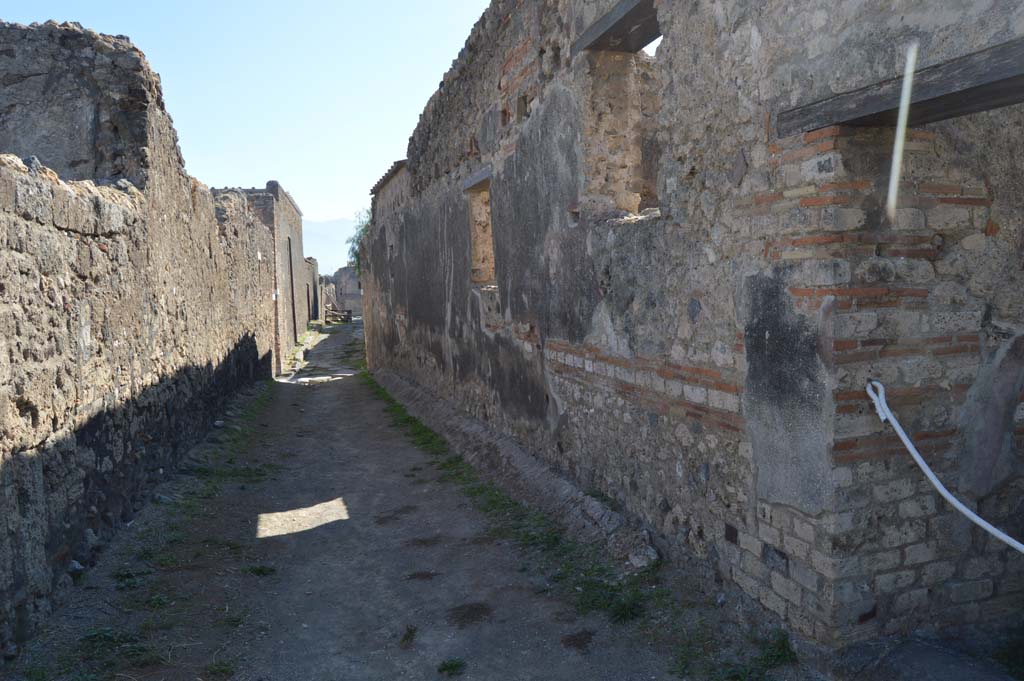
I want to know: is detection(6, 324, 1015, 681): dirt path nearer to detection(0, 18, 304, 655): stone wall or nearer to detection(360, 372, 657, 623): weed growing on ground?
detection(360, 372, 657, 623): weed growing on ground

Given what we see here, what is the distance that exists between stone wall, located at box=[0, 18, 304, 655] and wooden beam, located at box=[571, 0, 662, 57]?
3.17 meters

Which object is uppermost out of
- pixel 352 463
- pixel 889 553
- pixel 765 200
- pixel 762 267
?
pixel 765 200

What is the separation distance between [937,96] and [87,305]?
174 inches

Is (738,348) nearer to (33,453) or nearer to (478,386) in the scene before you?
(33,453)

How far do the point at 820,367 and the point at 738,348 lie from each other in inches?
21.1

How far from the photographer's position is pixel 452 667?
3307mm

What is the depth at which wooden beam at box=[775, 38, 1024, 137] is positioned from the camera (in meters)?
2.17

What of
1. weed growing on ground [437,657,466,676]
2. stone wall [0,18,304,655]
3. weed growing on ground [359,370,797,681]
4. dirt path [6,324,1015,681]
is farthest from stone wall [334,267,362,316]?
weed growing on ground [437,657,466,676]

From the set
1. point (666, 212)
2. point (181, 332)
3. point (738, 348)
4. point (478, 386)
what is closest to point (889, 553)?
point (738, 348)

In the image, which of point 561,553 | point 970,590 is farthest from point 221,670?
point 970,590

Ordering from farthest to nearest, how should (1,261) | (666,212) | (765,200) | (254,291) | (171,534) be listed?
(254,291), (171,534), (666,212), (1,261), (765,200)

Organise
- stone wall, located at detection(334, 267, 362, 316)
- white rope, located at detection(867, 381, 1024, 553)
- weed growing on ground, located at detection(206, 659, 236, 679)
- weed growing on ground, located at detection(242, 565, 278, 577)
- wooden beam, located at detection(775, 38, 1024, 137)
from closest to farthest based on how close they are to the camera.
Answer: wooden beam, located at detection(775, 38, 1024, 137) < white rope, located at detection(867, 381, 1024, 553) < weed growing on ground, located at detection(206, 659, 236, 679) < weed growing on ground, located at detection(242, 565, 278, 577) < stone wall, located at detection(334, 267, 362, 316)

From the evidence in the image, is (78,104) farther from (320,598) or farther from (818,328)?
(818,328)

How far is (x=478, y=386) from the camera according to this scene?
7562 mm
